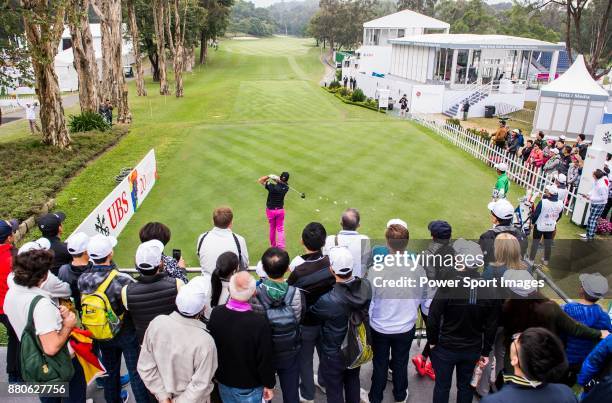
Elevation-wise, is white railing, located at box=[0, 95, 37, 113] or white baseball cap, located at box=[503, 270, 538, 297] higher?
white baseball cap, located at box=[503, 270, 538, 297]

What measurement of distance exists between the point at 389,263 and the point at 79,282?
10.3 ft

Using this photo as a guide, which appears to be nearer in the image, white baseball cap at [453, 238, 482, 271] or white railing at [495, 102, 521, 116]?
white baseball cap at [453, 238, 482, 271]

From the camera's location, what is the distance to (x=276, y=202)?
9.49 m

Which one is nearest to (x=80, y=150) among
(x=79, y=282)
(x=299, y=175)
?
(x=299, y=175)

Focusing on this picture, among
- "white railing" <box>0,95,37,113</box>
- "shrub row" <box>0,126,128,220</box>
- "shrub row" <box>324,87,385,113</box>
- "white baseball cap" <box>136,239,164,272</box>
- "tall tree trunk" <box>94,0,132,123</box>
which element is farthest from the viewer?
"white railing" <box>0,95,37,113</box>

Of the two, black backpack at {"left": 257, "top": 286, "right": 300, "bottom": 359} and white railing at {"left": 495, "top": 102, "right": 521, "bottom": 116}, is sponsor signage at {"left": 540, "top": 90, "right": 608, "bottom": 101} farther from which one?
black backpack at {"left": 257, "top": 286, "right": 300, "bottom": 359}

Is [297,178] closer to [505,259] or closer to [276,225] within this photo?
[276,225]

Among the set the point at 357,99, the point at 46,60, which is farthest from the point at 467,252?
the point at 357,99

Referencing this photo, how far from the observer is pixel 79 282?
4551 mm

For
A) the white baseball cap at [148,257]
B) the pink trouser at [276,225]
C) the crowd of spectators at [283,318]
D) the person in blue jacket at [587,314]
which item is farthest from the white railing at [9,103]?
the person in blue jacket at [587,314]

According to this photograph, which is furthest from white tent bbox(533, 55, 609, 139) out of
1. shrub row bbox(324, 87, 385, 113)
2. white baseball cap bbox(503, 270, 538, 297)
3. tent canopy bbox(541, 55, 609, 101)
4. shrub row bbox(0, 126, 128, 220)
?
white baseball cap bbox(503, 270, 538, 297)

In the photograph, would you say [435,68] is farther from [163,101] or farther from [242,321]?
[242,321]

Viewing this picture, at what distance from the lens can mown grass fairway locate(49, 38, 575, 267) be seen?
1152cm

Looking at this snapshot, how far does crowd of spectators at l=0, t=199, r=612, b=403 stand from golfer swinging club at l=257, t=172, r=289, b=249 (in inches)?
159
